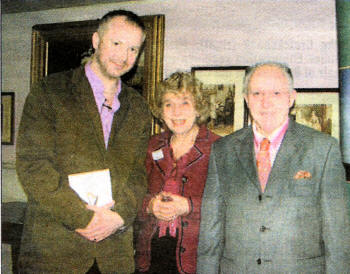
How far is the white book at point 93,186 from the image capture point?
3.74 ft

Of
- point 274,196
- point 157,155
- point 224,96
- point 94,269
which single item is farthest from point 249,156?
point 94,269

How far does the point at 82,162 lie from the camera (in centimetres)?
114

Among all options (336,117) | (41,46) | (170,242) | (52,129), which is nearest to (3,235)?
(52,129)

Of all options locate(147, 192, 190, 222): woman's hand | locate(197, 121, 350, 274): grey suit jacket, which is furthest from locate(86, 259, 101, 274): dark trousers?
locate(197, 121, 350, 274): grey suit jacket

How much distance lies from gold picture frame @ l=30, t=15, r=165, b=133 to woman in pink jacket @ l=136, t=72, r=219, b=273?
0.29 feet

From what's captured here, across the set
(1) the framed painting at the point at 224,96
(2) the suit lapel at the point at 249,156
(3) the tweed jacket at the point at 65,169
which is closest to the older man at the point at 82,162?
(3) the tweed jacket at the point at 65,169

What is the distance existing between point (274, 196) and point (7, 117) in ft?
3.92

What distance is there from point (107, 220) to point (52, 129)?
420 mm

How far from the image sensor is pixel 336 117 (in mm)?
1077

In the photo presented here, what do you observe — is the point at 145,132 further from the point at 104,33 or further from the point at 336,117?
the point at 336,117

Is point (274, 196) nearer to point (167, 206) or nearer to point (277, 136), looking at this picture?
point (277, 136)

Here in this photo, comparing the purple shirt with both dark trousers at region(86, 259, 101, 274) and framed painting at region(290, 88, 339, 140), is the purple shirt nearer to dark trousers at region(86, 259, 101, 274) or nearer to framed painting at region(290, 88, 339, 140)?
dark trousers at region(86, 259, 101, 274)

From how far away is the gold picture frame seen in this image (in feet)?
4.09

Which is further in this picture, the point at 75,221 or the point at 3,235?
the point at 3,235
